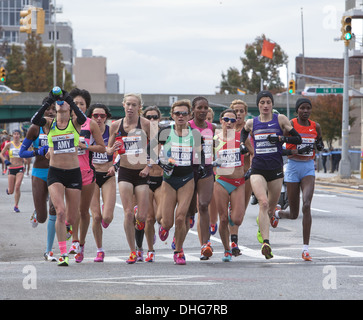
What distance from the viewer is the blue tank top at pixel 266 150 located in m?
11.3

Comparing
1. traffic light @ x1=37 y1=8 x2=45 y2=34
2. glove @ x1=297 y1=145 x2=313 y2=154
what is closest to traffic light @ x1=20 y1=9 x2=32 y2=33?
traffic light @ x1=37 y1=8 x2=45 y2=34

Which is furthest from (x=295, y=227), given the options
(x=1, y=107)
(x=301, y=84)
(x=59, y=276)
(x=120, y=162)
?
(x=301, y=84)

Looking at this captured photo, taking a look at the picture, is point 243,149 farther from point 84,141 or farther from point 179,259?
point 84,141

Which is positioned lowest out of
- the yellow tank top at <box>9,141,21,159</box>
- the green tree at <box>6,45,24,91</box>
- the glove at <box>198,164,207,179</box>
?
the yellow tank top at <box>9,141,21,159</box>

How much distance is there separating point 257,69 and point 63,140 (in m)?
96.5

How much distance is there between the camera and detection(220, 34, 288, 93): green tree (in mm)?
105562

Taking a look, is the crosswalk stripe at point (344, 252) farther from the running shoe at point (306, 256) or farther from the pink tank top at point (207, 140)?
the pink tank top at point (207, 140)

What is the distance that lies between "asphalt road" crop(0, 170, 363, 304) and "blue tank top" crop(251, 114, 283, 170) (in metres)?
1.22

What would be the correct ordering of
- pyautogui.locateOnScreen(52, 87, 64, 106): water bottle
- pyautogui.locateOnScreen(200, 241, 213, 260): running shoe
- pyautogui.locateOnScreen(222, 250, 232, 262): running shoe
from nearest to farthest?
pyautogui.locateOnScreen(52, 87, 64, 106): water bottle, pyautogui.locateOnScreen(200, 241, 213, 260): running shoe, pyautogui.locateOnScreen(222, 250, 232, 262): running shoe

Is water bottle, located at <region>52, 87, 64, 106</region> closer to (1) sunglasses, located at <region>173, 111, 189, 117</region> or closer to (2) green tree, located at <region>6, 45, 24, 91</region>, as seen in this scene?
(1) sunglasses, located at <region>173, 111, 189, 117</region>

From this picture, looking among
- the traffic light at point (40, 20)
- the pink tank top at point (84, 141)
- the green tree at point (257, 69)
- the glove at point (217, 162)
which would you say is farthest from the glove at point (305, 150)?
the green tree at point (257, 69)

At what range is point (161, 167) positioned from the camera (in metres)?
11.0

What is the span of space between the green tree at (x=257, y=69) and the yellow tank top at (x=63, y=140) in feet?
310
